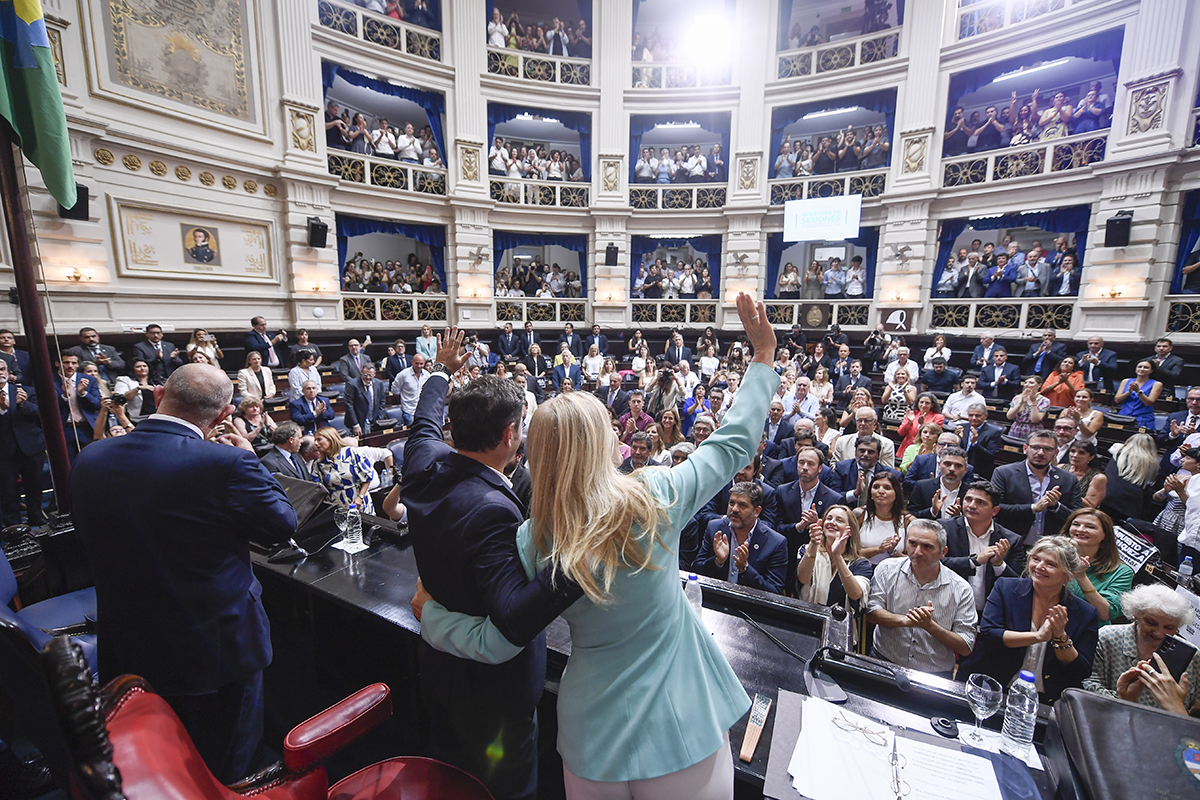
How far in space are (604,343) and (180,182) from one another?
861 cm

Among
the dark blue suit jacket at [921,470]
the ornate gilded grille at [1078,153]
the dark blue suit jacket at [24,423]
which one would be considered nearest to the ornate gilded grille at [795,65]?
the ornate gilded grille at [1078,153]

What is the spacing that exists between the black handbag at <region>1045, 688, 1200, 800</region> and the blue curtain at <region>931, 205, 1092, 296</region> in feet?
39.8

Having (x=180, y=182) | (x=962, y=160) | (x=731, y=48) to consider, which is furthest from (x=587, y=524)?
(x=731, y=48)

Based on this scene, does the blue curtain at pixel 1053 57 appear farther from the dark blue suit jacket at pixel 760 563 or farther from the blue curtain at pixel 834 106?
the dark blue suit jacket at pixel 760 563

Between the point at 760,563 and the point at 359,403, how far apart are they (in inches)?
236

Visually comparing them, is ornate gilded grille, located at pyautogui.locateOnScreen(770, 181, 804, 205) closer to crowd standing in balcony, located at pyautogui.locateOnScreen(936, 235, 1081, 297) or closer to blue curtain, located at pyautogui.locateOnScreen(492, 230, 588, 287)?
crowd standing in balcony, located at pyautogui.locateOnScreen(936, 235, 1081, 297)

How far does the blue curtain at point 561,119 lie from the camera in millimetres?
12922

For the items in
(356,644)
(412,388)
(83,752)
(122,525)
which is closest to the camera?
(83,752)

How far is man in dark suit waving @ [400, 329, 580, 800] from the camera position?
3.99 ft

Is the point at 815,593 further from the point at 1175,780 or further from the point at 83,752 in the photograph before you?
the point at 83,752

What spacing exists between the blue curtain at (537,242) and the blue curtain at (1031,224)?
8.34 metres

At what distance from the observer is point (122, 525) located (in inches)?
63.6

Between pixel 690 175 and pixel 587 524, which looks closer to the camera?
pixel 587 524

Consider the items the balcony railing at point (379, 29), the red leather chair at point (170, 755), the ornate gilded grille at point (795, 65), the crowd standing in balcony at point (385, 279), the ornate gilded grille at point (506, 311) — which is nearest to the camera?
the red leather chair at point (170, 755)
